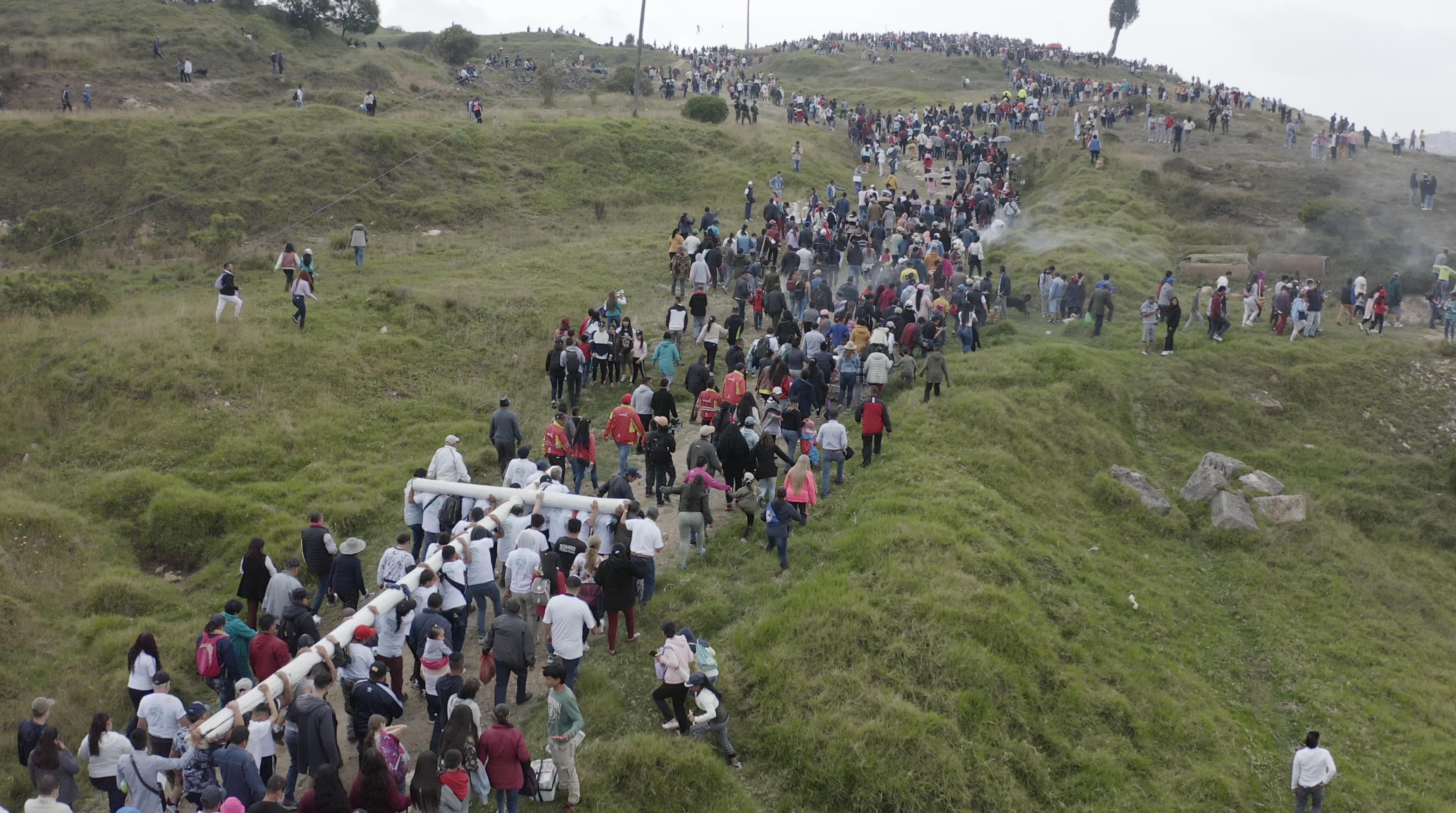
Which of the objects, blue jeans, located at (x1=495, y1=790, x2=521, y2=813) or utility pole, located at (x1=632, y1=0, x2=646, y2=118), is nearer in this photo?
blue jeans, located at (x1=495, y1=790, x2=521, y2=813)

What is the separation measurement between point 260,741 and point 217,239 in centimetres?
2234

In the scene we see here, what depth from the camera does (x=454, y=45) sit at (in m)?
63.7

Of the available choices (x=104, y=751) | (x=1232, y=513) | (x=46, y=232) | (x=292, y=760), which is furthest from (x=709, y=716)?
(x=46, y=232)

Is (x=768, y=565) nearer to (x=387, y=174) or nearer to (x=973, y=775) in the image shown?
(x=973, y=775)

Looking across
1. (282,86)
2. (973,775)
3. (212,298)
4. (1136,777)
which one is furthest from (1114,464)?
(282,86)

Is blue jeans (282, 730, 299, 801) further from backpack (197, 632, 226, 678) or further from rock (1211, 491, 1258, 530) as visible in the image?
rock (1211, 491, 1258, 530)

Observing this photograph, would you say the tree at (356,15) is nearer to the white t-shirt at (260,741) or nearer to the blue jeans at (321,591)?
the blue jeans at (321,591)

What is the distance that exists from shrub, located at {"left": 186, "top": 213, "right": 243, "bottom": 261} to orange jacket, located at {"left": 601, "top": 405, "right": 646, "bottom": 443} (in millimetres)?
17084

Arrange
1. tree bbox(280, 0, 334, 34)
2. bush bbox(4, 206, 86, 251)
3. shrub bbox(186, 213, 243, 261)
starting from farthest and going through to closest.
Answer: tree bbox(280, 0, 334, 34) < bush bbox(4, 206, 86, 251) < shrub bbox(186, 213, 243, 261)

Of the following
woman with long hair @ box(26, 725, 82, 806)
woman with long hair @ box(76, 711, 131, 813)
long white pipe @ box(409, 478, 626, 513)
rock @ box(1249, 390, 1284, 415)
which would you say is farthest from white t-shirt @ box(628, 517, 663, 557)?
rock @ box(1249, 390, 1284, 415)

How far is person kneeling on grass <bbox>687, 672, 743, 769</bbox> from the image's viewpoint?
1044 cm

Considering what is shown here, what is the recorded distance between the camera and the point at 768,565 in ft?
46.9

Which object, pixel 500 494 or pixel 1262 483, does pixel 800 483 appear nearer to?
pixel 500 494

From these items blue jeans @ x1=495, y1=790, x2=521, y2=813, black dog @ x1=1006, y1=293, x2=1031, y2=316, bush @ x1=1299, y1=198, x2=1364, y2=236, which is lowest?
blue jeans @ x1=495, y1=790, x2=521, y2=813
